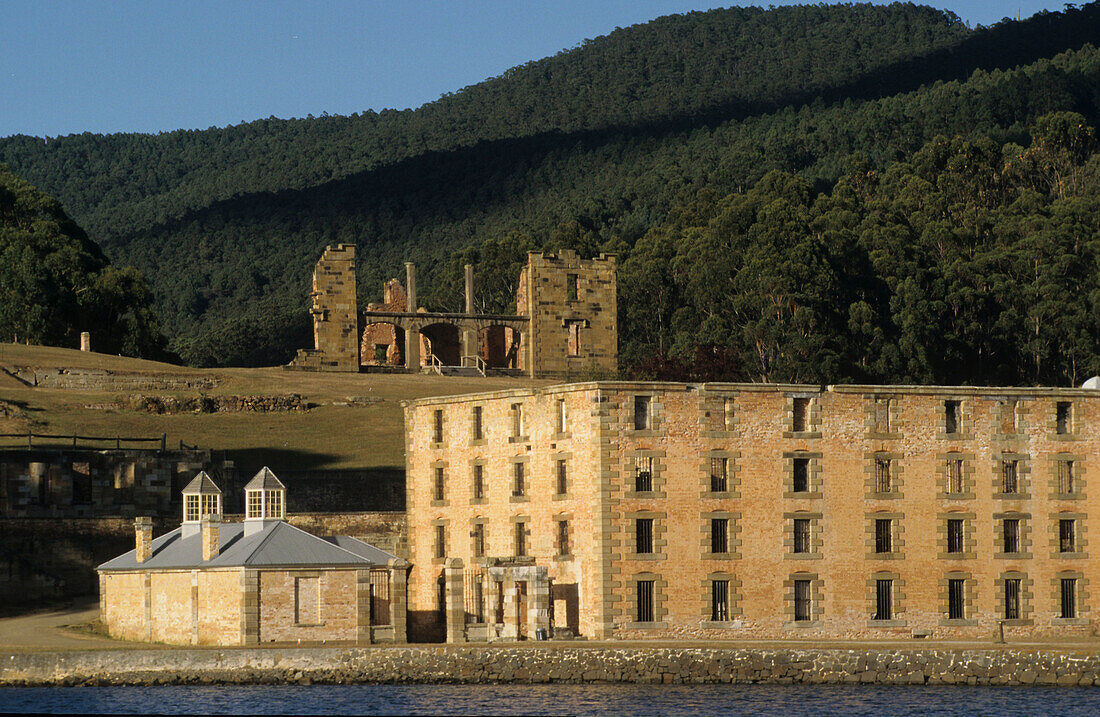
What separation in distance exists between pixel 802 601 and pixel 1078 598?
10.2 m

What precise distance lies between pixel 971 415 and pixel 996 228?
189ft

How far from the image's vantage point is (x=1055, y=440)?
62.9 meters

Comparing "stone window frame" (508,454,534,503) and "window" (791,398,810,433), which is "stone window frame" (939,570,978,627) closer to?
"window" (791,398,810,433)

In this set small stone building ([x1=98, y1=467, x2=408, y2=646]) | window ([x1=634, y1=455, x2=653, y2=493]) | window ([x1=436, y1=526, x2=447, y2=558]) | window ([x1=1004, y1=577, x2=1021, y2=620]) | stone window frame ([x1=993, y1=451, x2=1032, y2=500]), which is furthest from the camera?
window ([x1=436, y1=526, x2=447, y2=558])

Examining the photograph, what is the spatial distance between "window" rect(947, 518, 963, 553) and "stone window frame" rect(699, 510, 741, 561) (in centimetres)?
788

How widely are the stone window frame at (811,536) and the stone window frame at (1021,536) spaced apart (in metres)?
6.51

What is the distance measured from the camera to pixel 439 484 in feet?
216

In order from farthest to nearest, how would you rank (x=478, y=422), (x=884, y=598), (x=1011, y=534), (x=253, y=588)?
(x=478, y=422)
(x=1011, y=534)
(x=884, y=598)
(x=253, y=588)

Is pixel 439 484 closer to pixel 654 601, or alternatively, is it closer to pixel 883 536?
pixel 654 601

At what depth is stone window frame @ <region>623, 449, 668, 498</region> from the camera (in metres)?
58.8

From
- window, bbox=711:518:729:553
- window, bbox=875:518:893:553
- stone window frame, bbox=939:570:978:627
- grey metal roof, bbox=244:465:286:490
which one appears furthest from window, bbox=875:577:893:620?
grey metal roof, bbox=244:465:286:490

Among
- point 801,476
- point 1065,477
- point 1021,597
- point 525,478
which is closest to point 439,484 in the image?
point 525,478

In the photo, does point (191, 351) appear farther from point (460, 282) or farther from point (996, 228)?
point (996, 228)

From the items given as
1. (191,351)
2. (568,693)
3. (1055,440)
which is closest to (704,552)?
(568,693)
